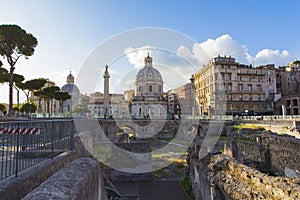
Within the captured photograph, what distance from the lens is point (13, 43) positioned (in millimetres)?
23469

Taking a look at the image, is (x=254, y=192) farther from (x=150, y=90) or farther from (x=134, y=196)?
(x=150, y=90)

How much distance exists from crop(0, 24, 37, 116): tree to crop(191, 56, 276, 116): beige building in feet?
120

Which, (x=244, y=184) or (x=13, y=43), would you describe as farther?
(x=13, y=43)

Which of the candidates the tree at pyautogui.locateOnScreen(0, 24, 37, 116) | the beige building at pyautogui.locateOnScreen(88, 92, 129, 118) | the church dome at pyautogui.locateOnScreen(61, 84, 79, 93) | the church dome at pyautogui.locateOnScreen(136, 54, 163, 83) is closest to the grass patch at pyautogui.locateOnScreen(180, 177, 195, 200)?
the tree at pyautogui.locateOnScreen(0, 24, 37, 116)

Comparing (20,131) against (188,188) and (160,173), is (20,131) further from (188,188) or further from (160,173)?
(160,173)

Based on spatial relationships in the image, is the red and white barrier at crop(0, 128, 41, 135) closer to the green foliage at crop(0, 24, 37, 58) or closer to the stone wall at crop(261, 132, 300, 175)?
the stone wall at crop(261, 132, 300, 175)

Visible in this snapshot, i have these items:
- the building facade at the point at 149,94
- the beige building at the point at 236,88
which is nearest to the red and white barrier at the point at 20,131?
the beige building at the point at 236,88

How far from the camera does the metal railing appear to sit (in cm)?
432

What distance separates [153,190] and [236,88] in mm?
42798

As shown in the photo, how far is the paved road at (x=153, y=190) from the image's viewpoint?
11738 mm

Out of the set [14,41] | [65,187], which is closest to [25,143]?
[65,187]

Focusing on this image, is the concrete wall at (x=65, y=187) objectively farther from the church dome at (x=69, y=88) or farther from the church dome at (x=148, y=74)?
the church dome at (x=69, y=88)

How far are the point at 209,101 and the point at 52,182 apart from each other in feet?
162

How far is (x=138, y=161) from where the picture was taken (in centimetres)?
1522
